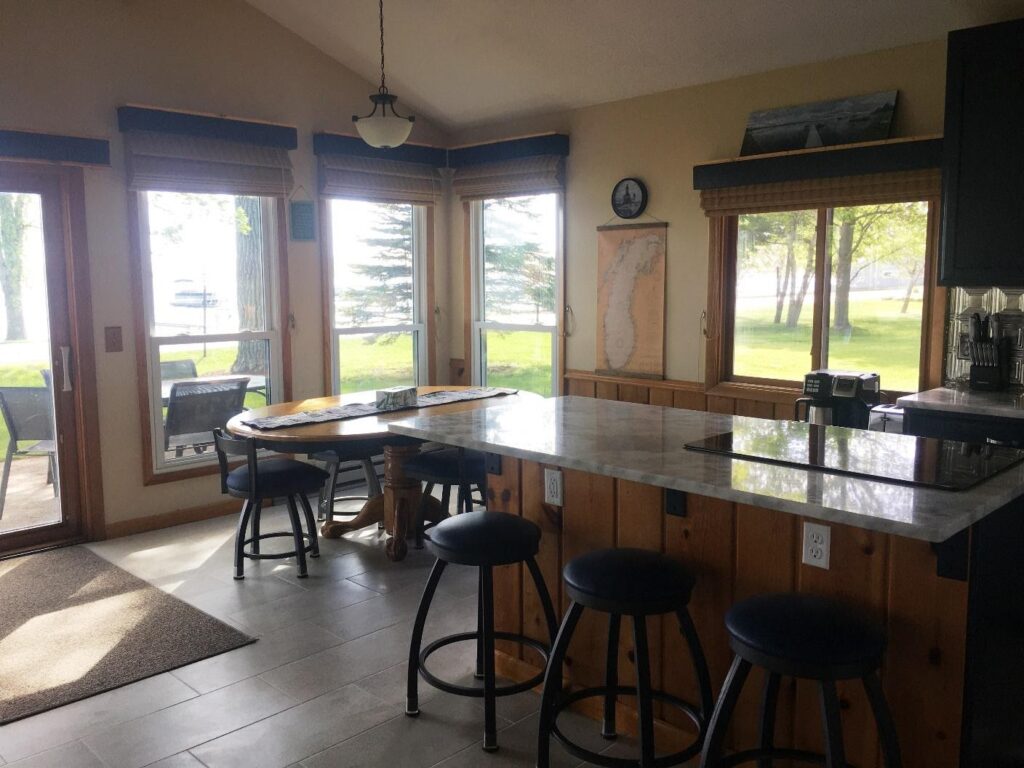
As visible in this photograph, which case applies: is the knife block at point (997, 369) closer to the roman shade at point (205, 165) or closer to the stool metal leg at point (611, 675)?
the stool metal leg at point (611, 675)

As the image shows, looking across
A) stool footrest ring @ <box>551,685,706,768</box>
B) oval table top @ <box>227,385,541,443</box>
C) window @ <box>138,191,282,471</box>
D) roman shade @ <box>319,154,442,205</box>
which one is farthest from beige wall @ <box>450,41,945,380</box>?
stool footrest ring @ <box>551,685,706,768</box>

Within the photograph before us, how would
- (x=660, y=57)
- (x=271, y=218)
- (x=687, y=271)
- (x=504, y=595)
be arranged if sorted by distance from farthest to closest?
(x=271, y=218)
(x=687, y=271)
(x=660, y=57)
(x=504, y=595)

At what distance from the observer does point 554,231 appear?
5.64 m

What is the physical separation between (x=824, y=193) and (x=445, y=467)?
7.45ft

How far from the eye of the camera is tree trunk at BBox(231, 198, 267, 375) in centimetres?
519

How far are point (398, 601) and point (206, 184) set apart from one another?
8.65 feet

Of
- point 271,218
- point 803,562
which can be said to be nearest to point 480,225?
point 271,218

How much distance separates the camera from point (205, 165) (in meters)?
4.85

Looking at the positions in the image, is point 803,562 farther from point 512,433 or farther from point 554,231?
point 554,231

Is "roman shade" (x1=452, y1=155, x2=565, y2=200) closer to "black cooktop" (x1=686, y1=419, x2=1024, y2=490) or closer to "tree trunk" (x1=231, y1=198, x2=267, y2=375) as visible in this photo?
"tree trunk" (x1=231, y1=198, x2=267, y2=375)

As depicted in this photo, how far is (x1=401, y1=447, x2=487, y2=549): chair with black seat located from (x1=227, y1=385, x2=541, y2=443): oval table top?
0.67ft

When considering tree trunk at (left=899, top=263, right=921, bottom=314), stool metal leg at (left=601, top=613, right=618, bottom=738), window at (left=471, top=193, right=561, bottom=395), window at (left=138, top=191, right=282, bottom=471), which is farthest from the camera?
window at (left=471, top=193, right=561, bottom=395)

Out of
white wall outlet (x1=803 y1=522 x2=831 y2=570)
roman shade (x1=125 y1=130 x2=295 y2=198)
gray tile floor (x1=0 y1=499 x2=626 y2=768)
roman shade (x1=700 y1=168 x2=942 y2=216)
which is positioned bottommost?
gray tile floor (x1=0 y1=499 x2=626 y2=768)

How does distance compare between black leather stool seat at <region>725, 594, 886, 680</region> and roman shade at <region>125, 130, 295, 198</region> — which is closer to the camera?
black leather stool seat at <region>725, 594, 886, 680</region>
